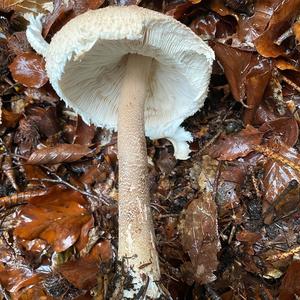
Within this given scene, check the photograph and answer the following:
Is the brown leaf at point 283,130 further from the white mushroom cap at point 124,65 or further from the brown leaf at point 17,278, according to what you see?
the brown leaf at point 17,278

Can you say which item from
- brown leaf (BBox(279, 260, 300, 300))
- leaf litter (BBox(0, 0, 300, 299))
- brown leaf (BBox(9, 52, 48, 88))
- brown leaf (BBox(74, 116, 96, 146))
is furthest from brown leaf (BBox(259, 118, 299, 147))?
brown leaf (BBox(9, 52, 48, 88))

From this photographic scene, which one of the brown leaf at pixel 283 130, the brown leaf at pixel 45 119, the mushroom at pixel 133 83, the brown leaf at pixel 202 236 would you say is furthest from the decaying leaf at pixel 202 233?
the brown leaf at pixel 45 119

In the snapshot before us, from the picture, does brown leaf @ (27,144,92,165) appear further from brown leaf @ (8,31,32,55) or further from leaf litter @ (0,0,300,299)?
brown leaf @ (8,31,32,55)

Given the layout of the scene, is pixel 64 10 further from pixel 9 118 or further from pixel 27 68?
pixel 9 118

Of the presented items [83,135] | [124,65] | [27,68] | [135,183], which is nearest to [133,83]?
[124,65]

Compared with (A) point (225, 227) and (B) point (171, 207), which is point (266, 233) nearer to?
(A) point (225, 227)

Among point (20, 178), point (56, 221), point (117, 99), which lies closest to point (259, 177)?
point (117, 99)
